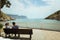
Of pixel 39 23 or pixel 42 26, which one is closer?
pixel 39 23

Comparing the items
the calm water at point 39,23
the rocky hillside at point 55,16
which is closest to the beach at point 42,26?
the calm water at point 39,23

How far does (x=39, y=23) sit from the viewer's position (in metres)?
10.1

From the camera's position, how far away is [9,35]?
9.30m

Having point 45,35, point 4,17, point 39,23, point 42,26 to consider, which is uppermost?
point 4,17

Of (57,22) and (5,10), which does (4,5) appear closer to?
(5,10)

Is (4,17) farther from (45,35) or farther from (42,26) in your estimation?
(45,35)

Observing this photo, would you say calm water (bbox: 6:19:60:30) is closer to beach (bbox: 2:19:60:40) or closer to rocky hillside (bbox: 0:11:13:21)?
beach (bbox: 2:19:60:40)

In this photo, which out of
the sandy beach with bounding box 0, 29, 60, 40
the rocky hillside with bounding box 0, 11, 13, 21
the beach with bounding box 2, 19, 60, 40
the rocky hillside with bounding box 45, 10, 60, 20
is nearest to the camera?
the sandy beach with bounding box 0, 29, 60, 40

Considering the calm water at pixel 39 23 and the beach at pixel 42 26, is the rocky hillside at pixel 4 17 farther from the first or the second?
the calm water at pixel 39 23

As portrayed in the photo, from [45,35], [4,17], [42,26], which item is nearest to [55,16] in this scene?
[42,26]

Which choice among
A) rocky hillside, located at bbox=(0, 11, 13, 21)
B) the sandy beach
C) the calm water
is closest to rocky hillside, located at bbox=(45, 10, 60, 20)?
the calm water

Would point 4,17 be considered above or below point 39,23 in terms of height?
above

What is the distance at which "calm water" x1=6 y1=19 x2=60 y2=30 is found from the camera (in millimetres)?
10078

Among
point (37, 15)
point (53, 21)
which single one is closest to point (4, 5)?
point (37, 15)
